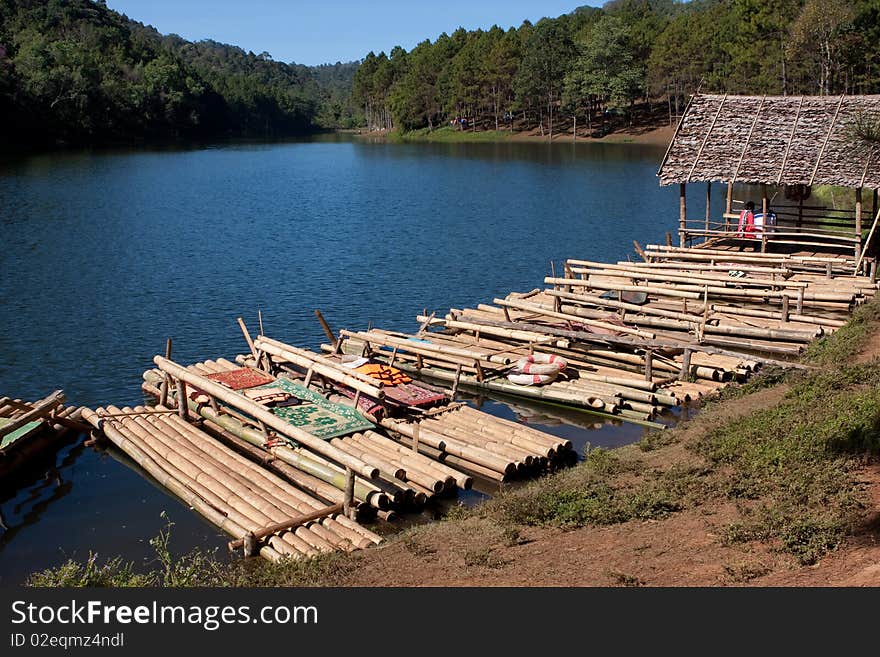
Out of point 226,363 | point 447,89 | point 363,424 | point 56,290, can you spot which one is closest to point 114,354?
point 226,363

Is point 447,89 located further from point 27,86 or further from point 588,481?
point 588,481

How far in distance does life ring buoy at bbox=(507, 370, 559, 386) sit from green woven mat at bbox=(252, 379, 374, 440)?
14.5ft

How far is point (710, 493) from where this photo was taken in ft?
43.0

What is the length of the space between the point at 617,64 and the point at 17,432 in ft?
339

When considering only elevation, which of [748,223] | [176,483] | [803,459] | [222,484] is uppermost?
[748,223]

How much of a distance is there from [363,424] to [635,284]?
501 inches

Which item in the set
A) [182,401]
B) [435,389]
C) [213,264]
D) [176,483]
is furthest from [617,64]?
[176,483]

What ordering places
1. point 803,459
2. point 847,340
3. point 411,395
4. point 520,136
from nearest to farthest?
point 803,459, point 411,395, point 847,340, point 520,136

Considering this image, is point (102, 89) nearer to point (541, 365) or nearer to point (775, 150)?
point (775, 150)

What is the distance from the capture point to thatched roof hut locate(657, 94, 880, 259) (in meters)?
29.5

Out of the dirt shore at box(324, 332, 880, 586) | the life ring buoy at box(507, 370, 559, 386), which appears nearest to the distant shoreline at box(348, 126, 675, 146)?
the life ring buoy at box(507, 370, 559, 386)

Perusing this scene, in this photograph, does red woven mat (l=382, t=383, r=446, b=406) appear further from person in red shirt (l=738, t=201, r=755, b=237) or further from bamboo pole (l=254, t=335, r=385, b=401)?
person in red shirt (l=738, t=201, r=755, b=237)

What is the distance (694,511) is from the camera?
1265cm

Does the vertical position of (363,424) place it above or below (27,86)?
below
